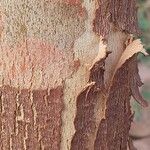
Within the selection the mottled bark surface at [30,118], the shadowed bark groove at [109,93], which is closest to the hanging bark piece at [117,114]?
the shadowed bark groove at [109,93]

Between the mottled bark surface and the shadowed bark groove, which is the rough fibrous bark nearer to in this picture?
the shadowed bark groove

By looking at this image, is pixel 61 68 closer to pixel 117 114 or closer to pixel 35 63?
pixel 35 63

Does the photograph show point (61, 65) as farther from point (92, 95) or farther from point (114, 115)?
point (114, 115)

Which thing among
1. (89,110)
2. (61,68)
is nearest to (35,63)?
(61,68)

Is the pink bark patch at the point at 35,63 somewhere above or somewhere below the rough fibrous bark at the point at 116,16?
below

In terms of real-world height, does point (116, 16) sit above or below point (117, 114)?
above

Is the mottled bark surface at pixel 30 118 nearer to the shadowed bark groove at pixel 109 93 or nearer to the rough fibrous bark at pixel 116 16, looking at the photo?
the shadowed bark groove at pixel 109 93

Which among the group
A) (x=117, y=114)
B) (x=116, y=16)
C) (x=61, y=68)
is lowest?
(x=117, y=114)

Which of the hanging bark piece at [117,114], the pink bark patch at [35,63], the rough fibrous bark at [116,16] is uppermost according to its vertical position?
the rough fibrous bark at [116,16]

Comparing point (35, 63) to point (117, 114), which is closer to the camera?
point (35, 63)
